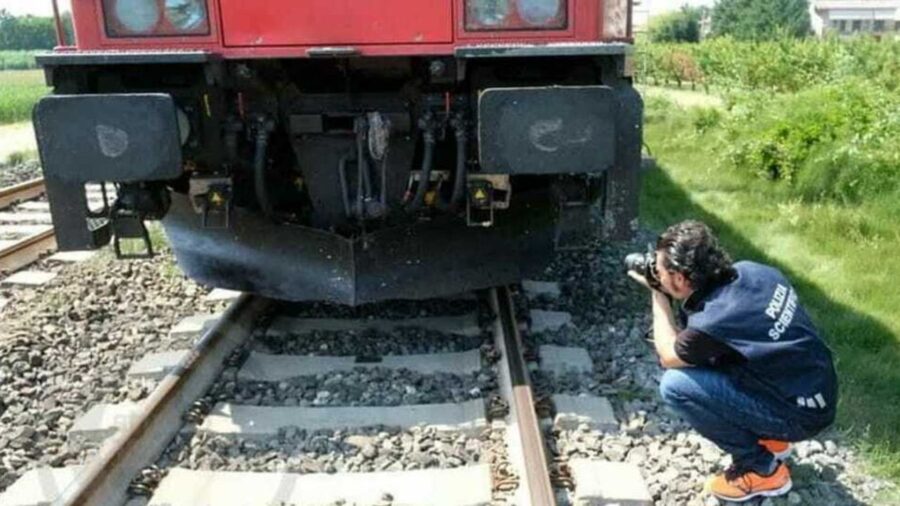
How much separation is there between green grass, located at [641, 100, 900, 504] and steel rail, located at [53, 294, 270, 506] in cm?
271

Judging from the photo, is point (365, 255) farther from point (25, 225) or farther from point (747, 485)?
point (25, 225)

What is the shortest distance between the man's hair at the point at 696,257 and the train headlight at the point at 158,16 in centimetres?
228

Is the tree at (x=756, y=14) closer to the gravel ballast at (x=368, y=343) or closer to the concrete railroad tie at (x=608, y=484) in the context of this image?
the gravel ballast at (x=368, y=343)

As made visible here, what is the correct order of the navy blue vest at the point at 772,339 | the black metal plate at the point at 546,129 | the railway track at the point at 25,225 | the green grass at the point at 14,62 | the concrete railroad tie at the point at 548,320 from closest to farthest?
the navy blue vest at the point at 772,339 → the black metal plate at the point at 546,129 → the concrete railroad tie at the point at 548,320 → the railway track at the point at 25,225 → the green grass at the point at 14,62

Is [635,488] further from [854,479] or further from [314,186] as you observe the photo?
[314,186]

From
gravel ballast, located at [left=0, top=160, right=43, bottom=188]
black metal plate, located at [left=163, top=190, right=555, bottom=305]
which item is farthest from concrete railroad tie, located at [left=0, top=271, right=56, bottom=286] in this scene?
gravel ballast, located at [left=0, top=160, right=43, bottom=188]

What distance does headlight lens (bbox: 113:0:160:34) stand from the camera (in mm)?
4055

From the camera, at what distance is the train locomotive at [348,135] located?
3826mm

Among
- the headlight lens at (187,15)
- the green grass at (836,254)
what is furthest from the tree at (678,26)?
the headlight lens at (187,15)

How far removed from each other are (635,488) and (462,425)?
84 centimetres

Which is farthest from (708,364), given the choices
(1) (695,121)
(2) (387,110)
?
(1) (695,121)

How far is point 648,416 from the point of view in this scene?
3.77 meters

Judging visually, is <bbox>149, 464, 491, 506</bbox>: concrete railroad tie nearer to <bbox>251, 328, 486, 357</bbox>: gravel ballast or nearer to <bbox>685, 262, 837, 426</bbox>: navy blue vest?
<bbox>685, 262, 837, 426</bbox>: navy blue vest

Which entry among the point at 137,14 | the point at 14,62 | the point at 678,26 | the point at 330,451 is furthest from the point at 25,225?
the point at 678,26
